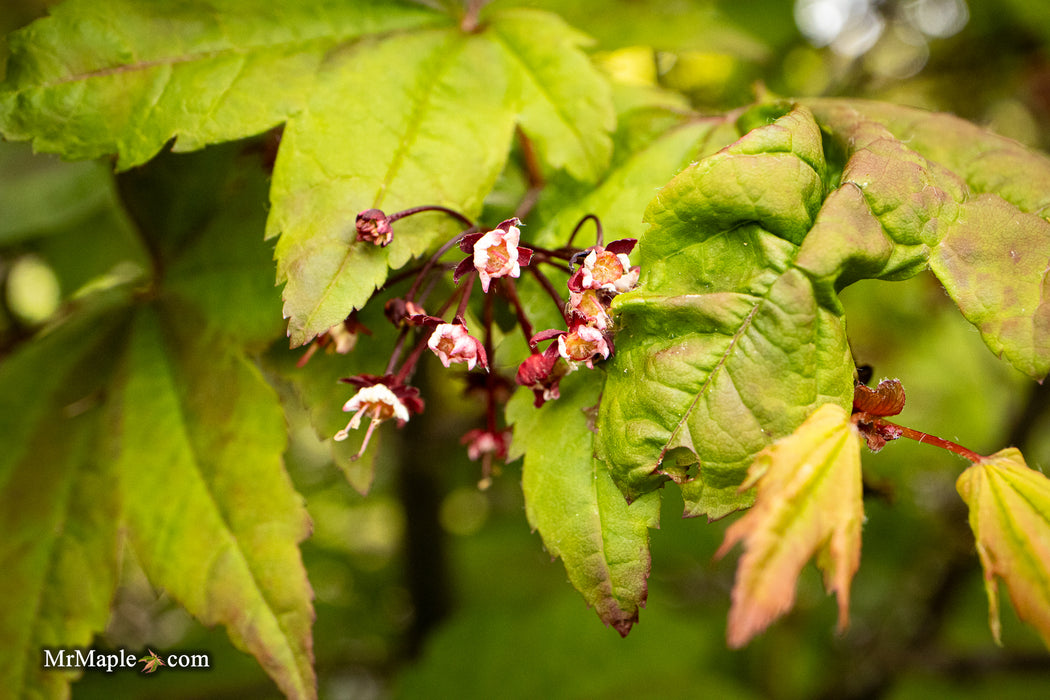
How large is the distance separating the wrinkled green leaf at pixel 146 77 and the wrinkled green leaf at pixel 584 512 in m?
0.61

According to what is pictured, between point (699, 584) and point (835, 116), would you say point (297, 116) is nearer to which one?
point (835, 116)

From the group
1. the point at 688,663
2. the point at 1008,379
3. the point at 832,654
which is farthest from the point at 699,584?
the point at 1008,379

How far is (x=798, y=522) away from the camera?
0.71 meters

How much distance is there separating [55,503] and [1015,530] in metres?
1.48

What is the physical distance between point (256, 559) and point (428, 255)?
54 centimetres

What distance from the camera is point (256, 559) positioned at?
105 centimetres

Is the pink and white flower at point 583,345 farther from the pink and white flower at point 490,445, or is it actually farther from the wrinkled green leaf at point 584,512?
the pink and white flower at point 490,445

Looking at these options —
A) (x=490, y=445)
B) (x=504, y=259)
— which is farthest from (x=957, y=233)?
(x=490, y=445)

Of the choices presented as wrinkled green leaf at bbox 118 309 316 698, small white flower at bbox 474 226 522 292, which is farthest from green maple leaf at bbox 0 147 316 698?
small white flower at bbox 474 226 522 292

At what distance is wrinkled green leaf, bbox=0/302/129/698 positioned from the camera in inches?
45.8

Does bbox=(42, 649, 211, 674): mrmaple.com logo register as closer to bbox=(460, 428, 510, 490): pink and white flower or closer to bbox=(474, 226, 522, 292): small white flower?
bbox=(460, 428, 510, 490): pink and white flower

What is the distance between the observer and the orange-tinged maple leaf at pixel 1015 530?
755mm

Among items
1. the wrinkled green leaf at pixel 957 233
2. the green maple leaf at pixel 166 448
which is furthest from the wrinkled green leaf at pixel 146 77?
the wrinkled green leaf at pixel 957 233

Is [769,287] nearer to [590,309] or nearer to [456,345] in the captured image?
[590,309]
